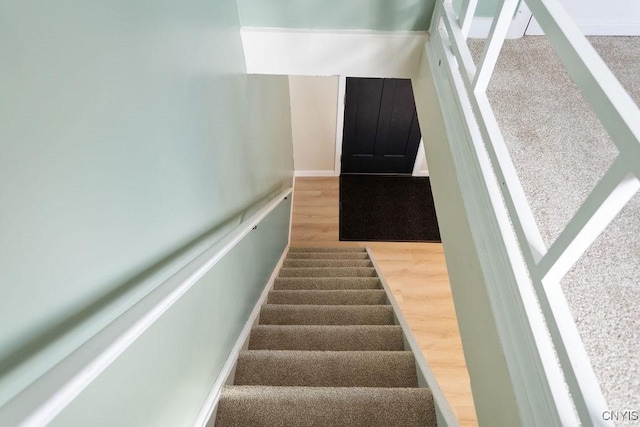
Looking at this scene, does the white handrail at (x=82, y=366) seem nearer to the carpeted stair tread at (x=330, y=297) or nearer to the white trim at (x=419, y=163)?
the carpeted stair tread at (x=330, y=297)

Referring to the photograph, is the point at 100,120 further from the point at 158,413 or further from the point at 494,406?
the point at 494,406

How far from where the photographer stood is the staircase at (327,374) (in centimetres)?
133

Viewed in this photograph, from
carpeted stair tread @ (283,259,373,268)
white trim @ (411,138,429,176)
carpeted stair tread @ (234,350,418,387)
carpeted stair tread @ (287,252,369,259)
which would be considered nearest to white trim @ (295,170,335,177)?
white trim @ (411,138,429,176)

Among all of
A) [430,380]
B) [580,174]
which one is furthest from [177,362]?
[580,174]

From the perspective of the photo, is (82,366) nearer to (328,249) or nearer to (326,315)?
(326,315)

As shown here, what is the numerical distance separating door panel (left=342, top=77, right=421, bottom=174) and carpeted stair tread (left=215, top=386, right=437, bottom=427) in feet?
10.1

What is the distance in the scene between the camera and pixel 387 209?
4.25 m

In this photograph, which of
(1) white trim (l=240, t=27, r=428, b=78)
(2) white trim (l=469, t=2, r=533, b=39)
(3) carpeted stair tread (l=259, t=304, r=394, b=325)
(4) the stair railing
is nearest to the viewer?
(4) the stair railing

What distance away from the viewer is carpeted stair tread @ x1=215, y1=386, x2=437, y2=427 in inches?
51.7

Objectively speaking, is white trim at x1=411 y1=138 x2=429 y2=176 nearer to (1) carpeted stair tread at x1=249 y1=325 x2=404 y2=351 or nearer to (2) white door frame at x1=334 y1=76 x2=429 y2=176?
(2) white door frame at x1=334 y1=76 x2=429 y2=176

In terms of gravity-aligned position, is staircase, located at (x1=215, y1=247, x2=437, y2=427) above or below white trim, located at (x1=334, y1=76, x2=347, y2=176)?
below

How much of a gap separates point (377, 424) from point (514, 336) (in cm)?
75

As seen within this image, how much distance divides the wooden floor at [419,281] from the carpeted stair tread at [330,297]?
89 cm

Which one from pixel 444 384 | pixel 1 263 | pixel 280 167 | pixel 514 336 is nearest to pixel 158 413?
pixel 1 263
